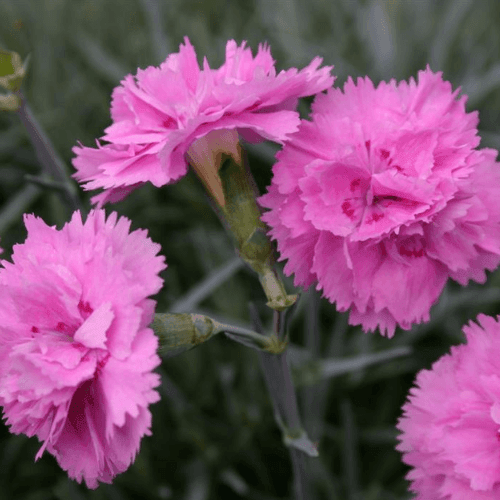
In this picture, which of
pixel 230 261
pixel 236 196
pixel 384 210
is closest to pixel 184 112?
pixel 236 196

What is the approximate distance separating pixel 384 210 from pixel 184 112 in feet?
0.65

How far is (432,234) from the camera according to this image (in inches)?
22.1

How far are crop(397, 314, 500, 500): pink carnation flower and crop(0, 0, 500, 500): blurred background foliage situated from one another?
0.27 m

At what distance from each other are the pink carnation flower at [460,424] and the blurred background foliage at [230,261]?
27 cm

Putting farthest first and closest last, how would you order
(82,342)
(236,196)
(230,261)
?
A: 1. (230,261)
2. (236,196)
3. (82,342)

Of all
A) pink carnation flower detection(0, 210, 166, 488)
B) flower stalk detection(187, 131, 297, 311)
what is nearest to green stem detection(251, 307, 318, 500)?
flower stalk detection(187, 131, 297, 311)

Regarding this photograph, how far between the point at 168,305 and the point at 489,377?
0.68 metres

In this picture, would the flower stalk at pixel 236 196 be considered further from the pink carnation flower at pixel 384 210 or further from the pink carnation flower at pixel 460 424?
the pink carnation flower at pixel 460 424

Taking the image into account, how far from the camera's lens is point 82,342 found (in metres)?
0.50

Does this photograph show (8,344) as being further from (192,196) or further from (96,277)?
(192,196)

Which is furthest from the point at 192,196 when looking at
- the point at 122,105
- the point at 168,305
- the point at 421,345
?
the point at 122,105

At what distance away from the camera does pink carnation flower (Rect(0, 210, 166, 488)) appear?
470mm

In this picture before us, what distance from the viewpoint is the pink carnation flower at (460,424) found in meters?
0.57

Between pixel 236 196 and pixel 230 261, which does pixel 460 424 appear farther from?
pixel 230 261
